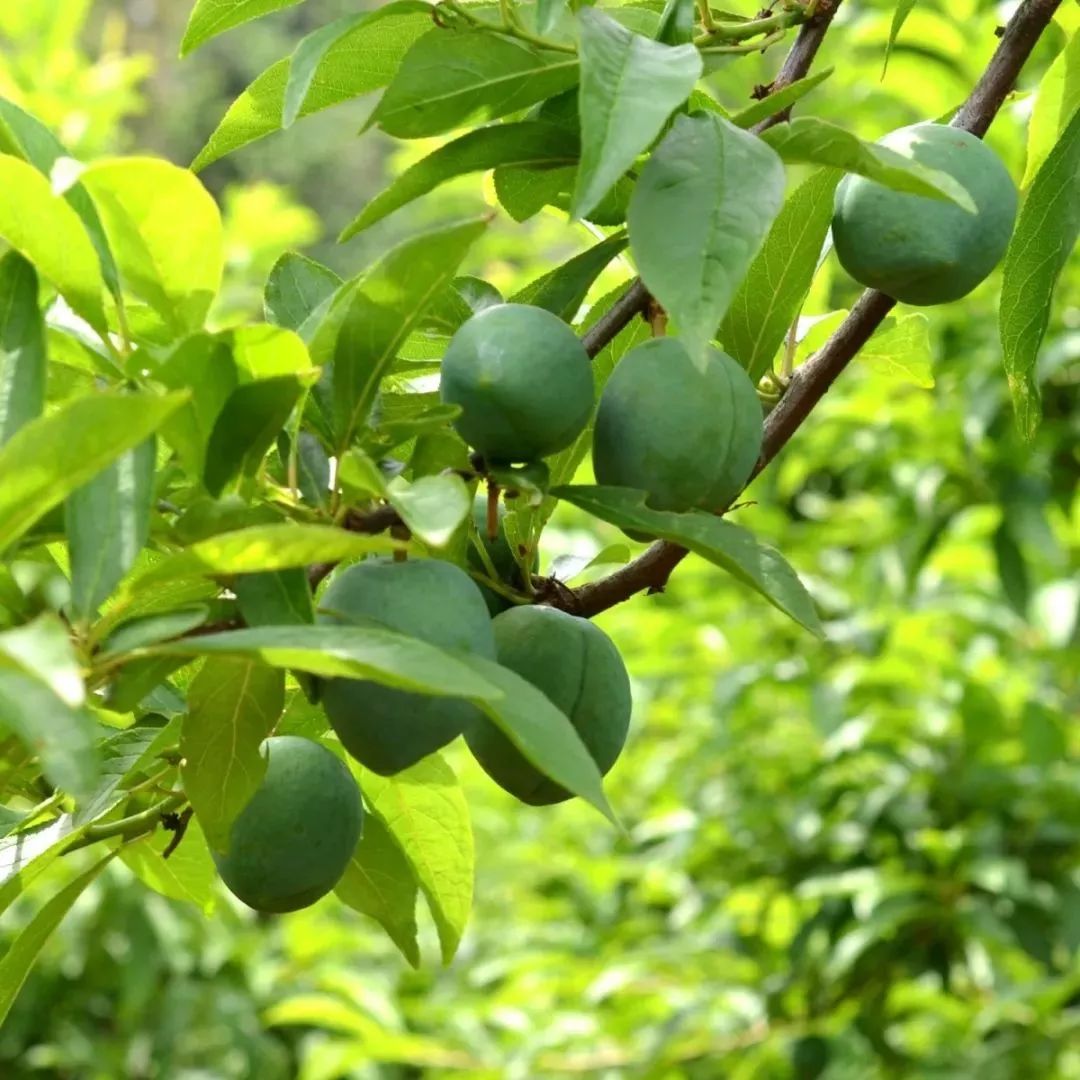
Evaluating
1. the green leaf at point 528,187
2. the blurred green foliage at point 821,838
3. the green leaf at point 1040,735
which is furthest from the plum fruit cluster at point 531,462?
the green leaf at point 1040,735

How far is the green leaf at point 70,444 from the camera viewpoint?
0.46 m

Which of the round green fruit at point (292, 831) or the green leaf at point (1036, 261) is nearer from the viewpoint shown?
the round green fruit at point (292, 831)

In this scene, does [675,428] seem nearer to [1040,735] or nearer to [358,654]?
[358,654]

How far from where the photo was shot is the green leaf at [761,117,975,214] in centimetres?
→ 54

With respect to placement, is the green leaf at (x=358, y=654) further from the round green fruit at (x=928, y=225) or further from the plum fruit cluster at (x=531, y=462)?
the round green fruit at (x=928, y=225)

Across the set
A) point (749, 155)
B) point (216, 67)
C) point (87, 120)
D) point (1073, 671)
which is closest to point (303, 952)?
point (1073, 671)

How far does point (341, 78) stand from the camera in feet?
2.35

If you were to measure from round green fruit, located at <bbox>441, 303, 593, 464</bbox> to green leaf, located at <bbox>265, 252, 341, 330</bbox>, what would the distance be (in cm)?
10

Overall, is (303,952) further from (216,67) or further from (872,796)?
(216,67)

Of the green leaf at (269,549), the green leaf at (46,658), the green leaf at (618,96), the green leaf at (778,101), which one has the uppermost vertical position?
the green leaf at (618,96)

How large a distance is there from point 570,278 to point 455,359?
10 cm

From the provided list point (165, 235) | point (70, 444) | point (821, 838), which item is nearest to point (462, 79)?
point (165, 235)

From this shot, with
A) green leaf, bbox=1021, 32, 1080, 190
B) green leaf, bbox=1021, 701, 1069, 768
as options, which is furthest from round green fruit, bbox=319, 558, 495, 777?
green leaf, bbox=1021, 701, 1069, 768

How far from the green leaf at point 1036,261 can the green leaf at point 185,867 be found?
0.45 m
